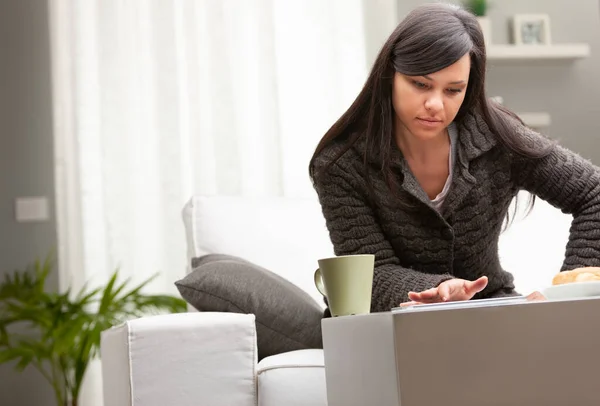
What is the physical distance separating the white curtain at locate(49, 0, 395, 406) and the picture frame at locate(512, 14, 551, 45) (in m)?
0.67

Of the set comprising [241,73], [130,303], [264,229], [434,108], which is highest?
[241,73]

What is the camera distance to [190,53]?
3.55 metres

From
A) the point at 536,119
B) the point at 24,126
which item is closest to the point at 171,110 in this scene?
the point at 24,126

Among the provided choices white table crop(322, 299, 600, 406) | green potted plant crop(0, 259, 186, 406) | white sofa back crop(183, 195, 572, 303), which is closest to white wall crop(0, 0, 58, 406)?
green potted plant crop(0, 259, 186, 406)

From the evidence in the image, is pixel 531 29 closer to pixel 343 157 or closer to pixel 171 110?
pixel 171 110

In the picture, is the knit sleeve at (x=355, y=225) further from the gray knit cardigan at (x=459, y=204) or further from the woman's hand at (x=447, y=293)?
the woman's hand at (x=447, y=293)

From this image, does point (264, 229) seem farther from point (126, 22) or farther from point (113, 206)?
point (126, 22)

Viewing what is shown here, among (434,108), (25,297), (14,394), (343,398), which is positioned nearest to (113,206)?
(25,297)

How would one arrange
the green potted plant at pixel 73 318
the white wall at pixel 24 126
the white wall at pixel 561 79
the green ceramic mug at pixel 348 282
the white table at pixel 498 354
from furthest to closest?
the white wall at pixel 24 126 < the white wall at pixel 561 79 < the green potted plant at pixel 73 318 < the green ceramic mug at pixel 348 282 < the white table at pixel 498 354

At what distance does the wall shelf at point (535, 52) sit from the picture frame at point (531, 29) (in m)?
0.08

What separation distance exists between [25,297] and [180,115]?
1.02 meters

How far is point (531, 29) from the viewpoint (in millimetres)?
3723

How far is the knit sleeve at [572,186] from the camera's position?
1.86 meters

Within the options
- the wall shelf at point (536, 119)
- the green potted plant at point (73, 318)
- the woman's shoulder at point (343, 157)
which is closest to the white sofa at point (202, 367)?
the woman's shoulder at point (343, 157)
